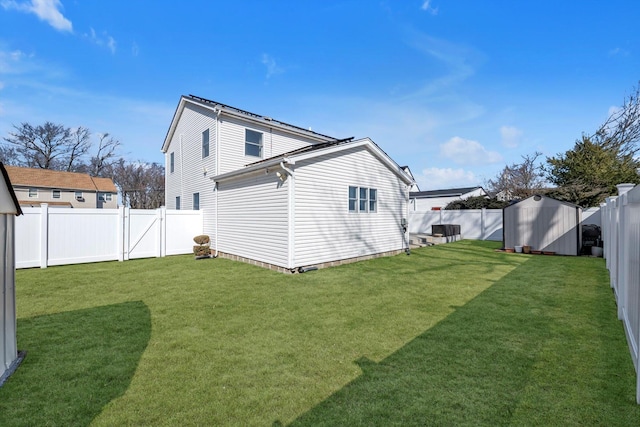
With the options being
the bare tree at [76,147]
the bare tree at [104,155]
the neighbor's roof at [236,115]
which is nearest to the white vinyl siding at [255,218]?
the neighbor's roof at [236,115]

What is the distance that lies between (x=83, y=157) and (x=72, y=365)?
41212 mm

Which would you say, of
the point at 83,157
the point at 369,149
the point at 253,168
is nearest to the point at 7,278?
the point at 253,168

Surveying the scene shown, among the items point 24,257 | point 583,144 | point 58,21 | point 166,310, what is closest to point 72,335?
point 166,310

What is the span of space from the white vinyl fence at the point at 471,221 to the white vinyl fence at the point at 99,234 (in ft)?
48.7

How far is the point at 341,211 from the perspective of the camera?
961 cm

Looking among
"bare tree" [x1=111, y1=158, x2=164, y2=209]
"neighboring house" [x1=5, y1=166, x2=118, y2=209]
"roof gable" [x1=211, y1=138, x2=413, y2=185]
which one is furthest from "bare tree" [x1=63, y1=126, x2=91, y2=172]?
"roof gable" [x1=211, y1=138, x2=413, y2=185]

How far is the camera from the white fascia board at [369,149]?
829 centimetres

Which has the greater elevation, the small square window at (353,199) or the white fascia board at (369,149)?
the white fascia board at (369,149)

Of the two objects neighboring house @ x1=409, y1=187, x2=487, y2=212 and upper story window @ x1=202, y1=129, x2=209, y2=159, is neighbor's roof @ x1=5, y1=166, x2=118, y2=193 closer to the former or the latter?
upper story window @ x1=202, y1=129, x2=209, y2=159

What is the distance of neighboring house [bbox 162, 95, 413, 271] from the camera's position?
27.7 ft

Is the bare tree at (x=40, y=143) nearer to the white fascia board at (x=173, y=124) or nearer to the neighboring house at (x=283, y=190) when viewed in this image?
the white fascia board at (x=173, y=124)

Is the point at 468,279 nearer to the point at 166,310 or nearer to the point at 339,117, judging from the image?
the point at 166,310

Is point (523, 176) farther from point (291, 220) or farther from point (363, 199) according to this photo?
point (291, 220)

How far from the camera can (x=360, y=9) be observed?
34.4 ft
